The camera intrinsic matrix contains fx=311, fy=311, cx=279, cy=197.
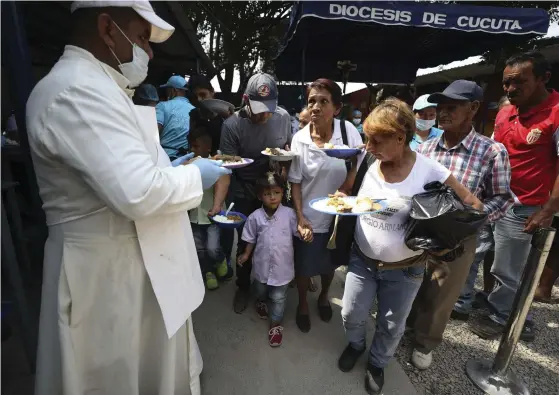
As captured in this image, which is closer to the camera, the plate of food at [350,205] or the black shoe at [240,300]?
the plate of food at [350,205]

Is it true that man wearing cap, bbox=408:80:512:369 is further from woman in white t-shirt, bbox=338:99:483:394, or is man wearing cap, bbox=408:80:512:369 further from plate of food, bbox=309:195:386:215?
plate of food, bbox=309:195:386:215

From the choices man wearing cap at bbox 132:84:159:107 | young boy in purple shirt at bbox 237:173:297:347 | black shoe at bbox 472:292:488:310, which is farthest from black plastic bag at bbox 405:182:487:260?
man wearing cap at bbox 132:84:159:107

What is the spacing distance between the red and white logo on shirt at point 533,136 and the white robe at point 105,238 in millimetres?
2643

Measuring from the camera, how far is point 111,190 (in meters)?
1.11

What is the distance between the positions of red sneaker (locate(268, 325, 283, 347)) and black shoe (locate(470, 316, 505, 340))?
70.3 inches

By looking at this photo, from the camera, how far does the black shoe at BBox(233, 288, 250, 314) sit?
118 inches

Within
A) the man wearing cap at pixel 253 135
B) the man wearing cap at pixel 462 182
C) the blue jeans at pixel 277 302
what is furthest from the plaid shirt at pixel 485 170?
the blue jeans at pixel 277 302

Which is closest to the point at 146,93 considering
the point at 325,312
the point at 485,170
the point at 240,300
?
the point at 240,300

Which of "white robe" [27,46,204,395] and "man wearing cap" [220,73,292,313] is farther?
"man wearing cap" [220,73,292,313]

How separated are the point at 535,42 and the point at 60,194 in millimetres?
10788

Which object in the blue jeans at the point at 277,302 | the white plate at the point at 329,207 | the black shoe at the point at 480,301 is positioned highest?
the white plate at the point at 329,207

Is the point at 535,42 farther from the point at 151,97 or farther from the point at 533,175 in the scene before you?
the point at 151,97

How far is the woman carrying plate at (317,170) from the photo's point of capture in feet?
7.62

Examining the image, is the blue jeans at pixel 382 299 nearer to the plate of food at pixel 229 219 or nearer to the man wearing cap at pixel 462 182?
the man wearing cap at pixel 462 182
